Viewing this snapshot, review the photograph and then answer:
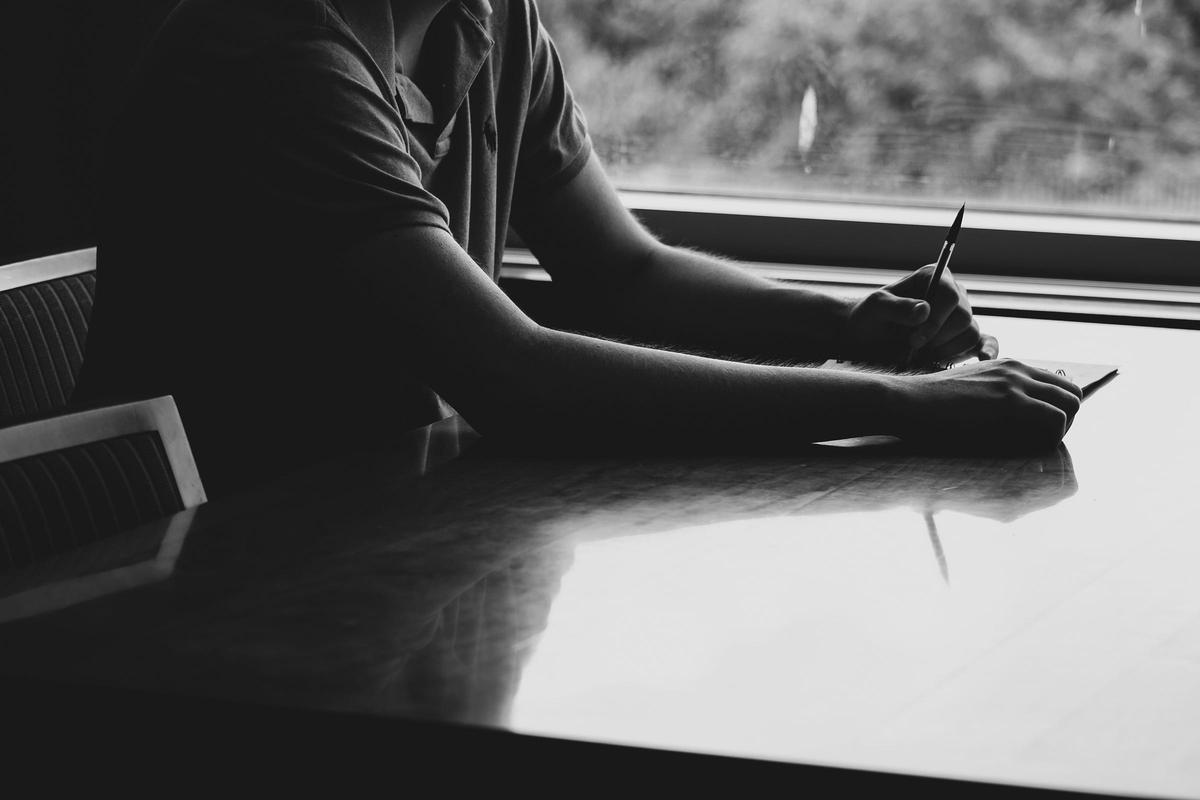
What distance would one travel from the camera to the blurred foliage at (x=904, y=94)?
6.76 feet

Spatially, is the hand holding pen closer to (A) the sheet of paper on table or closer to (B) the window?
(A) the sheet of paper on table

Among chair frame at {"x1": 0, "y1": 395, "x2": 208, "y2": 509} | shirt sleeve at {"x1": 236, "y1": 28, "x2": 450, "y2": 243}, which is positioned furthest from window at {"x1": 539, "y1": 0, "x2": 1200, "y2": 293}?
chair frame at {"x1": 0, "y1": 395, "x2": 208, "y2": 509}

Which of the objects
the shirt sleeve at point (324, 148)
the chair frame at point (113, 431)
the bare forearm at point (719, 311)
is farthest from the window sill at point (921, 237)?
the chair frame at point (113, 431)

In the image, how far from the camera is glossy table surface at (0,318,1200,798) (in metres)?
0.63

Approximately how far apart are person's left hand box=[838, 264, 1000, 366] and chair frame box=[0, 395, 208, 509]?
0.75 m

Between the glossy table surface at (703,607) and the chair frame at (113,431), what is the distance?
0.10 metres

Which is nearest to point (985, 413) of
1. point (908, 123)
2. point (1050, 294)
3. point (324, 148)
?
point (324, 148)

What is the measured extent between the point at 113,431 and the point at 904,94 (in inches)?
59.5

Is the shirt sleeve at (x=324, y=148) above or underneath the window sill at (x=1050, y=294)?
above

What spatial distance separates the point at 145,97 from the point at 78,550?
561mm

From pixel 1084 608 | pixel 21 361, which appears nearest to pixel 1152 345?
pixel 1084 608

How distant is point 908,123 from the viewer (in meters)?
2.17

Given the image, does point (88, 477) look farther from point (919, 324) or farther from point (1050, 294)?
point (1050, 294)

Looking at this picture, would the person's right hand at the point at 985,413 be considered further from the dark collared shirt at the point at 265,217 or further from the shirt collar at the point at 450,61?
the shirt collar at the point at 450,61
